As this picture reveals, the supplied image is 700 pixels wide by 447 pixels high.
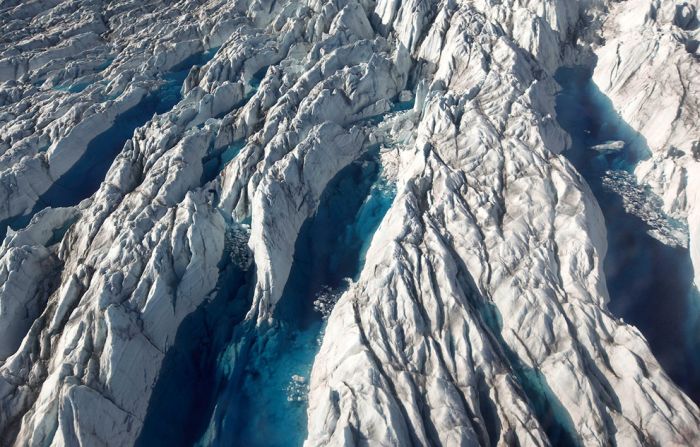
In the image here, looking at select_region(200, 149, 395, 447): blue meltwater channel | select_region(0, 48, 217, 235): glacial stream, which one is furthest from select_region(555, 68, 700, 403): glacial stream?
select_region(0, 48, 217, 235): glacial stream

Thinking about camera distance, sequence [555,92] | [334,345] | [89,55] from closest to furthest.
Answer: [334,345] → [555,92] → [89,55]

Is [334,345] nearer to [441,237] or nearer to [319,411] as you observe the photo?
[319,411]

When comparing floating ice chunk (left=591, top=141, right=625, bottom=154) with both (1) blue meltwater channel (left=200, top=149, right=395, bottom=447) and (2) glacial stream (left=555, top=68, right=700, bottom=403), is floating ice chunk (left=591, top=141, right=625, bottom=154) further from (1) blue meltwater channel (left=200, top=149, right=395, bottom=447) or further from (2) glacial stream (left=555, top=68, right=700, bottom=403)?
(1) blue meltwater channel (left=200, top=149, right=395, bottom=447)

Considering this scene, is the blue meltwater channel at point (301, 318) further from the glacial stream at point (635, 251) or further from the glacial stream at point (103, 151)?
the glacial stream at point (103, 151)

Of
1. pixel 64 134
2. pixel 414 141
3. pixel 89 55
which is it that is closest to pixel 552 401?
pixel 414 141

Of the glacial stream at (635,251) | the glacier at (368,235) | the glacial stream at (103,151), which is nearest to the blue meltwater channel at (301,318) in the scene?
the glacier at (368,235)
